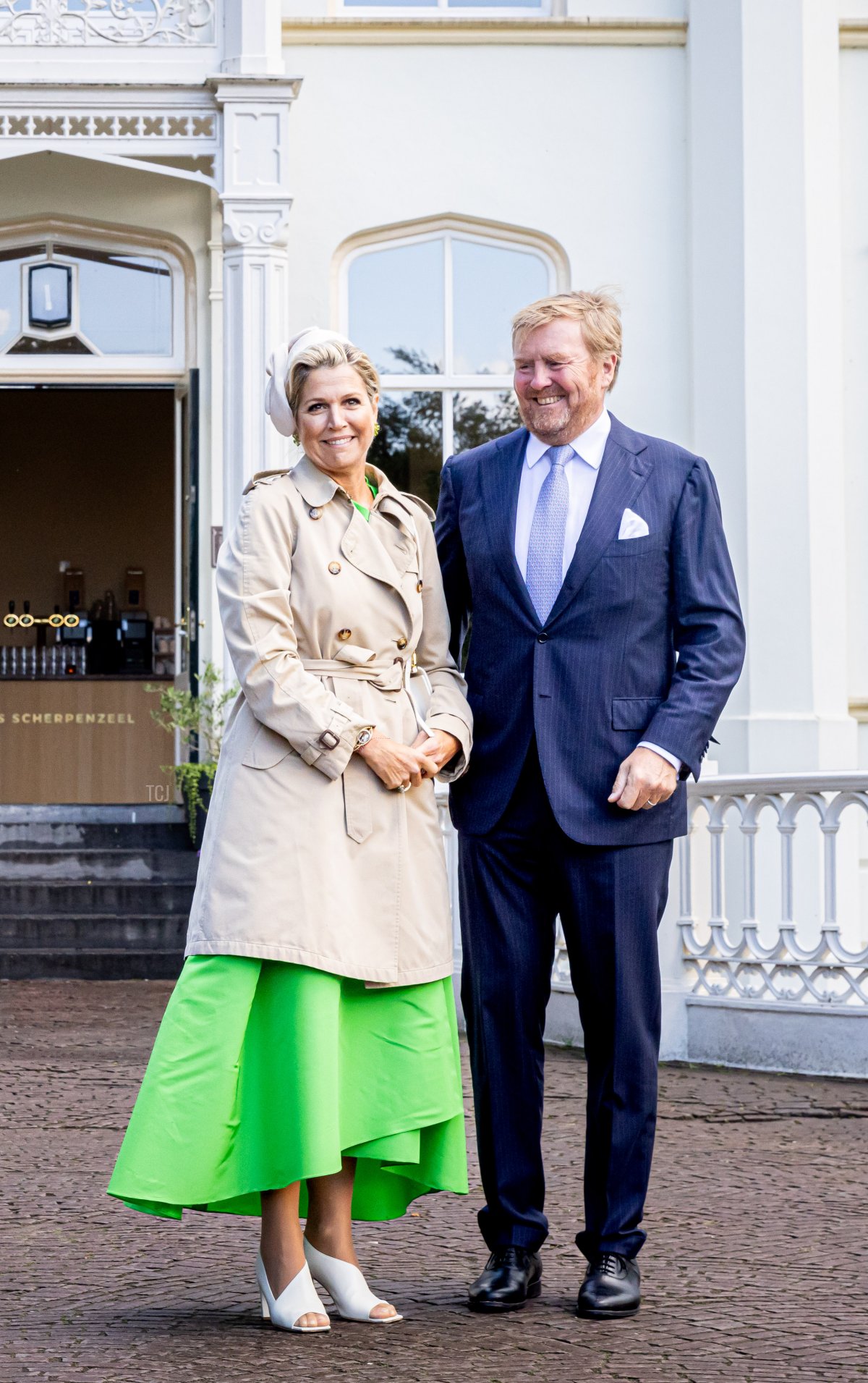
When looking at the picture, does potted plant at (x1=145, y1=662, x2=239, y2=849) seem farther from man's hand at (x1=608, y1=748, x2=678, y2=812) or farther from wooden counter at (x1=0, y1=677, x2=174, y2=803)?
man's hand at (x1=608, y1=748, x2=678, y2=812)

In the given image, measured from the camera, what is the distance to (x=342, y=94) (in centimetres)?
1080

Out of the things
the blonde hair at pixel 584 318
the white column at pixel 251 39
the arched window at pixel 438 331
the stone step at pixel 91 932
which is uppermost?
the white column at pixel 251 39

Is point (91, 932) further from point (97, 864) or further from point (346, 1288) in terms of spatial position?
point (346, 1288)

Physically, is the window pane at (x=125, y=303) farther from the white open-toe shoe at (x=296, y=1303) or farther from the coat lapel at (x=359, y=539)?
the white open-toe shoe at (x=296, y=1303)

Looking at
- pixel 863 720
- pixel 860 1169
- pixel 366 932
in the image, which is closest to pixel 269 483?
pixel 366 932

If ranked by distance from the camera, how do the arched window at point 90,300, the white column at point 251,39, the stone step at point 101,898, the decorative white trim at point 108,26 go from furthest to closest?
the arched window at point 90,300, the decorative white trim at point 108,26, the white column at point 251,39, the stone step at point 101,898

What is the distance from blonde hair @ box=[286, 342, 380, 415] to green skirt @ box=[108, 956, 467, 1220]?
1.13m

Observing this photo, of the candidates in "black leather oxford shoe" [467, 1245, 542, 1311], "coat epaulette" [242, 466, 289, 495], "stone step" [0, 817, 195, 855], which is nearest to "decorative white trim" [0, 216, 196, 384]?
"stone step" [0, 817, 195, 855]

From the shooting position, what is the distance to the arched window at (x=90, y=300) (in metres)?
11.3

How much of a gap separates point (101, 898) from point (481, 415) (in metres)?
3.95

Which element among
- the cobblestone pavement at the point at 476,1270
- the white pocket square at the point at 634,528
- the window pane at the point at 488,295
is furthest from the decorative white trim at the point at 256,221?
the white pocket square at the point at 634,528

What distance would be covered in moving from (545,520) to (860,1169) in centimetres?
239

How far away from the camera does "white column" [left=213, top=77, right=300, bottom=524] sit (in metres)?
9.79

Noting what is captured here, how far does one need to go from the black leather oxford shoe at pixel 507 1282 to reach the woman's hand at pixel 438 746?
97 cm
